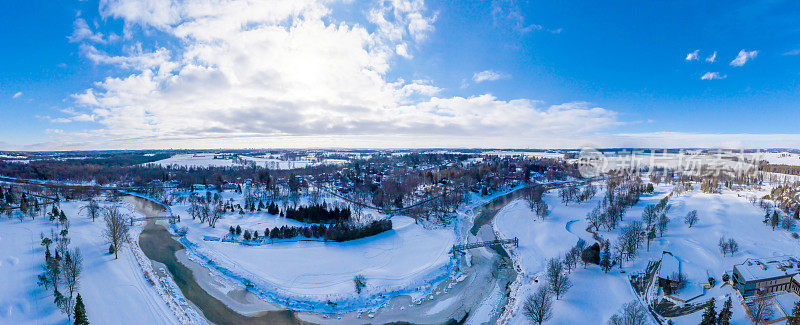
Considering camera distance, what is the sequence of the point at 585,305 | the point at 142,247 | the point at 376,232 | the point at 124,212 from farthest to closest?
the point at 124,212 < the point at 376,232 < the point at 142,247 < the point at 585,305

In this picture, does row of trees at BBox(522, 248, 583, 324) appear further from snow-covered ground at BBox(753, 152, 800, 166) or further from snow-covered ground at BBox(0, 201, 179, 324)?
snow-covered ground at BBox(753, 152, 800, 166)

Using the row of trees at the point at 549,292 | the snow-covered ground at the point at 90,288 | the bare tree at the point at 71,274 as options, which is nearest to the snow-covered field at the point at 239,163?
the snow-covered ground at the point at 90,288

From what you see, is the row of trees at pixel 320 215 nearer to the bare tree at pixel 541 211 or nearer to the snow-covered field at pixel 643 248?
the snow-covered field at pixel 643 248

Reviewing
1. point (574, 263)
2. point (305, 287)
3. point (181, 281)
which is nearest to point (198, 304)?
point (181, 281)

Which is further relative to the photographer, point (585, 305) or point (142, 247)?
point (142, 247)

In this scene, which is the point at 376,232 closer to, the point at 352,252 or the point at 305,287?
the point at 352,252

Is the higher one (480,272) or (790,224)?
(790,224)

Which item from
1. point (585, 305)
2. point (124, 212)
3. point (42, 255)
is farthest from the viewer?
point (124, 212)
